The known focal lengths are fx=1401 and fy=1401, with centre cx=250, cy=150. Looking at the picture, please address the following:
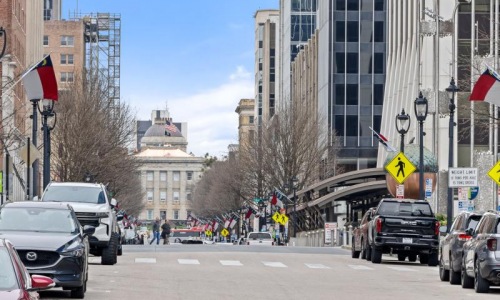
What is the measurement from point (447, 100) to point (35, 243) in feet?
211

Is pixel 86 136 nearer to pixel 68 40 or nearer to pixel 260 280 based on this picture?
pixel 260 280

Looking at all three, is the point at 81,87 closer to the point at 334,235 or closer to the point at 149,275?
A: the point at 334,235

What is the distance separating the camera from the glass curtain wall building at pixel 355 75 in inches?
4628

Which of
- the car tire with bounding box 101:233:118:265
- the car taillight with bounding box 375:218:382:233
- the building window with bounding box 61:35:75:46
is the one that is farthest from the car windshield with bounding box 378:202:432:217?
the building window with bounding box 61:35:75:46

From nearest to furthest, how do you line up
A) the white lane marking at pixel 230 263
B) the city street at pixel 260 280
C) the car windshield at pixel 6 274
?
the car windshield at pixel 6 274
the city street at pixel 260 280
the white lane marking at pixel 230 263

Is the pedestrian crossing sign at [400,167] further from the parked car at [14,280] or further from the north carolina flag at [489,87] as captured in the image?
the parked car at [14,280]

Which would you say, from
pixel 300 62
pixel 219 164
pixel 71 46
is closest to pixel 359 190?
pixel 300 62

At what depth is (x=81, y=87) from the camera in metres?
88.6

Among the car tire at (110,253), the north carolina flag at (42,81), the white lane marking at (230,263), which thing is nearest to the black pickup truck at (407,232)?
the white lane marking at (230,263)

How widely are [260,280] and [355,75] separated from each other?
294 feet

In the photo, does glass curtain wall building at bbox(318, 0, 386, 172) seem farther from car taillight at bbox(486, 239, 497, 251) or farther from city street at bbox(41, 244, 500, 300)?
car taillight at bbox(486, 239, 497, 251)

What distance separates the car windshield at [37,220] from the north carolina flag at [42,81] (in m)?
23.1

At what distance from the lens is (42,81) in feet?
154

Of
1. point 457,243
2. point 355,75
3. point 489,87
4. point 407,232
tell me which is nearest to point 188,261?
point 407,232
